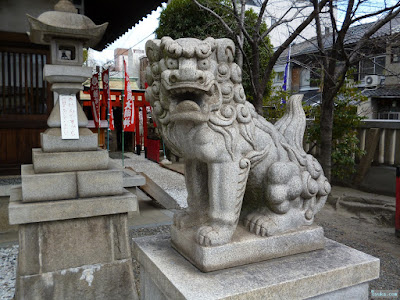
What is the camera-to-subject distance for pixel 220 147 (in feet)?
5.97

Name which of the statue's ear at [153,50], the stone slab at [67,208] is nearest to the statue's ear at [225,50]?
the statue's ear at [153,50]

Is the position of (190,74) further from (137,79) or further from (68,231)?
(137,79)

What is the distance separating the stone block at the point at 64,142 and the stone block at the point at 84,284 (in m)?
1.29

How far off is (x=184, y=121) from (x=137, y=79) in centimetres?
2214

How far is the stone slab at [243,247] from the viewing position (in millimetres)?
1818

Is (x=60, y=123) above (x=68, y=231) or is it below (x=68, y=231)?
above

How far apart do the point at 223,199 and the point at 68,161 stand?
233 centimetres

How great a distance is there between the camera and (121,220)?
358 centimetres

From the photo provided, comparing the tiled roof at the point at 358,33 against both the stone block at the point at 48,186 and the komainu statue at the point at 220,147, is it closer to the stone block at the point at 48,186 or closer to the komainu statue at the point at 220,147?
the komainu statue at the point at 220,147

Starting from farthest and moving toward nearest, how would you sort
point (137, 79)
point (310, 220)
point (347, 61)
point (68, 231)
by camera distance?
point (137, 79), point (347, 61), point (68, 231), point (310, 220)

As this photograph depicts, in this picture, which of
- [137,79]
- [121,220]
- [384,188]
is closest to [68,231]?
[121,220]

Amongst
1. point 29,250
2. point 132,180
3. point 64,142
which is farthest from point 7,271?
point 132,180

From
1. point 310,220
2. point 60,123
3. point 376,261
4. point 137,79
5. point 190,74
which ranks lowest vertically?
point 376,261

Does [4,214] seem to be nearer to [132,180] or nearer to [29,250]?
[132,180]
